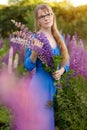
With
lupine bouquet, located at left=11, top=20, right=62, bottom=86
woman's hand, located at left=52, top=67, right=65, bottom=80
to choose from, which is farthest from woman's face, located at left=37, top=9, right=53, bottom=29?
woman's hand, located at left=52, top=67, right=65, bottom=80

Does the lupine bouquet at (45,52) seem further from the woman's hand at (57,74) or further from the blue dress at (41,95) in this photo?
the blue dress at (41,95)

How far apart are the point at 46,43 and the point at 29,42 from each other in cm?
17

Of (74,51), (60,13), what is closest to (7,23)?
(60,13)

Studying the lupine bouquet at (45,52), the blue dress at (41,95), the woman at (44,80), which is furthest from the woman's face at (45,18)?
the lupine bouquet at (45,52)

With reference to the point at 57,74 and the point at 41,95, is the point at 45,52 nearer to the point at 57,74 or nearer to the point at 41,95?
the point at 57,74

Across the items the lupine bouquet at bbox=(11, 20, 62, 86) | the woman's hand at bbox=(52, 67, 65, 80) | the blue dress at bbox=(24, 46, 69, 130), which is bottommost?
the blue dress at bbox=(24, 46, 69, 130)

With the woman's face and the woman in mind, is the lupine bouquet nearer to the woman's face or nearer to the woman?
the woman

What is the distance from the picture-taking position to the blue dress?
4246mm

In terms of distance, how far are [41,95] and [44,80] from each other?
0.42ft

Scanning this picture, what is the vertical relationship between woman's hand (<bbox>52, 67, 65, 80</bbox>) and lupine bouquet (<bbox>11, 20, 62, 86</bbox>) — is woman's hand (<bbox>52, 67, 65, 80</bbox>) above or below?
below

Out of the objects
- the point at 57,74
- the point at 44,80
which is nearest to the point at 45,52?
the point at 57,74

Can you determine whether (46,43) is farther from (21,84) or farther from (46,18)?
(21,84)

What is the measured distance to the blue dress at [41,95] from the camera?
425 cm

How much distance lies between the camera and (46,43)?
3.94 metres
